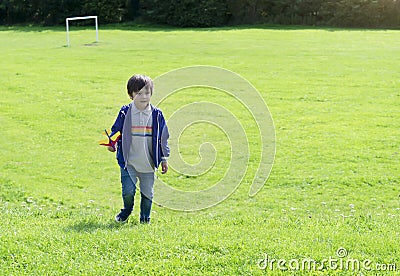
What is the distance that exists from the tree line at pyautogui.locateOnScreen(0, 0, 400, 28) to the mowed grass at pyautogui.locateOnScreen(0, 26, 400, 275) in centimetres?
1183

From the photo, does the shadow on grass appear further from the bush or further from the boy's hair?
the bush

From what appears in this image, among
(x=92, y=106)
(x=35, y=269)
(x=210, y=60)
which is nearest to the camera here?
(x=35, y=269)

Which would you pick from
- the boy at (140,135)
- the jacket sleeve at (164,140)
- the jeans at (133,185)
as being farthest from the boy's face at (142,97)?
the jeans at (133,185)

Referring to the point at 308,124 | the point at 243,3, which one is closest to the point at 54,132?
the point at 308,124

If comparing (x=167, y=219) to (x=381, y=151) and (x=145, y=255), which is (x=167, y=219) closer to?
(x=145, y=255)

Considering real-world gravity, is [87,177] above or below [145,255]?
below

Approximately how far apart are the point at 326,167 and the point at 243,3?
1128 inches

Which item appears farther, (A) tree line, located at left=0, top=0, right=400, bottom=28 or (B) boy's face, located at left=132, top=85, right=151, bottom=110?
(A) tree line, located at left=0, top=0, right=400, bottom=28

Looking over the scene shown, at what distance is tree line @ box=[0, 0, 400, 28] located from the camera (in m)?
32.3

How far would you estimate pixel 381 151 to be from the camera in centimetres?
917

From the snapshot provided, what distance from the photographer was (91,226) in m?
5.29

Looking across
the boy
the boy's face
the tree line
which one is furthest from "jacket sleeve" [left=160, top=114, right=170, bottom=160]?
the tree line

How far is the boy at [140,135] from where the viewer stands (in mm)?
5258

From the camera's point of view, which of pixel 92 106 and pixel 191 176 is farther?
pixel 92 106
